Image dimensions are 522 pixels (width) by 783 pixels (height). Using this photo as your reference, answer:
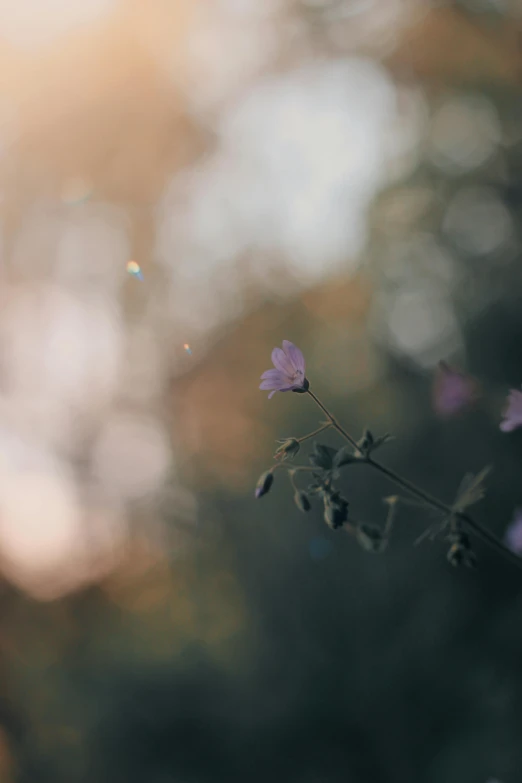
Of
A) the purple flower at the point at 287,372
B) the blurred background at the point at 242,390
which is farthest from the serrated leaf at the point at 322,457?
the blurred background at the point at 242,390

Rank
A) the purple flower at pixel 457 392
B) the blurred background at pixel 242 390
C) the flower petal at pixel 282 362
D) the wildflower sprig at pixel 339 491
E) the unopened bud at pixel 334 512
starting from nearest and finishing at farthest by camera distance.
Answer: the wildflower sprig at pixel 339 491, the unopened bud at pixel 334 512, the flower petal at pixel 282 362, the purple flower at pixel 457 392, the blurred background at pixel 242 390

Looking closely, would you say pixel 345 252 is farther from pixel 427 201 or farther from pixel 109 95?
pixel 109 95

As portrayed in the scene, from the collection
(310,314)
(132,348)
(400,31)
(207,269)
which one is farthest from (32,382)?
(400,31)

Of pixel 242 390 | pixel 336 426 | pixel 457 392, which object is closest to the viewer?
pixel 336 426

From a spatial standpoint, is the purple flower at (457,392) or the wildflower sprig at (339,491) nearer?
the wildflower sprig at (339,491)

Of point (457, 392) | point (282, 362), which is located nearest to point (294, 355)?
point (282, 362)

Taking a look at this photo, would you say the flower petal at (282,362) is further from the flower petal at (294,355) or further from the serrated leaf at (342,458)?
the serrated leaf at (342,458)

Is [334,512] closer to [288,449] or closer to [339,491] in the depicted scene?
[339,491]
